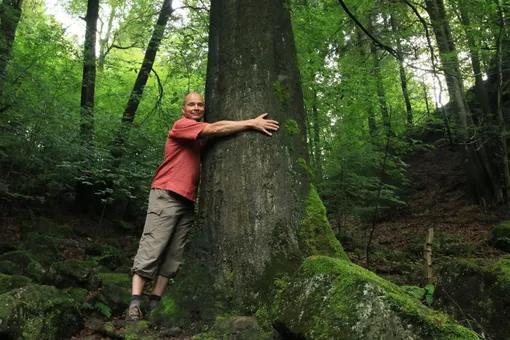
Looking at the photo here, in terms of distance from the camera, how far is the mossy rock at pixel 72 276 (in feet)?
15.9

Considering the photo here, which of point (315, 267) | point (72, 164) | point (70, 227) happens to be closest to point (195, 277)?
point (315, 267)

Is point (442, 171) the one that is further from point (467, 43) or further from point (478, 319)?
point (478, 319)

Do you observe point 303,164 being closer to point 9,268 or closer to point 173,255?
point 173,255

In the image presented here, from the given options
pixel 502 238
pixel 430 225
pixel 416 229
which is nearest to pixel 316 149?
pixel 416 229

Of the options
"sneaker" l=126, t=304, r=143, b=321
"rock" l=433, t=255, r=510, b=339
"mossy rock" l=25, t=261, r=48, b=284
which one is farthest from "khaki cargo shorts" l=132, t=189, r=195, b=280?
"rock" l=433, t=255, r=510, b=339

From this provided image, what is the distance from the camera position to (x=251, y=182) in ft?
11.1

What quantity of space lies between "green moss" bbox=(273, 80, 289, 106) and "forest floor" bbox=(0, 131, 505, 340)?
2173 mm

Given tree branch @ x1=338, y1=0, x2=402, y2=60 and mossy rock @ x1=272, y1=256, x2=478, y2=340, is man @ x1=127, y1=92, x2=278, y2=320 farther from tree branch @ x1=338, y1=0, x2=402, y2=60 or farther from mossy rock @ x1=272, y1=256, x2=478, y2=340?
tree branch @ x1=338, y1=0, x2=402, y2=60

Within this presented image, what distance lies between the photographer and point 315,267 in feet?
8.43

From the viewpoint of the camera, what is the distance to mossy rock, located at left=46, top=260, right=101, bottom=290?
4848 mm

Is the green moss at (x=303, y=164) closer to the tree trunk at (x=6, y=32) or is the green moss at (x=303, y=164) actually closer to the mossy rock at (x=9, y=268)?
the mossy rock at (x=9, y=268)

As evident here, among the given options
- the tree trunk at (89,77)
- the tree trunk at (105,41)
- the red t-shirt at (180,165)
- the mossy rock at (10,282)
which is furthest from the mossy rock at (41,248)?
the tree trunk at (105,41)

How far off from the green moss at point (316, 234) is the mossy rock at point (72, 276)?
Answer: 308 centimetres

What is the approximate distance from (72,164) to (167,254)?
655 centimetres
